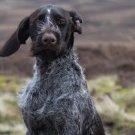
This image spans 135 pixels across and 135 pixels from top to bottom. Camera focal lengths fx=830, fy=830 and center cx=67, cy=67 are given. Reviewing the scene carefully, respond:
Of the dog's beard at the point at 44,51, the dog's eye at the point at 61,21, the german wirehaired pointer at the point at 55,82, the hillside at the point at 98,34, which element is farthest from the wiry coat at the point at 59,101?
the hillside at the point at 98,34

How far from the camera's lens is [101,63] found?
2942 centimetres

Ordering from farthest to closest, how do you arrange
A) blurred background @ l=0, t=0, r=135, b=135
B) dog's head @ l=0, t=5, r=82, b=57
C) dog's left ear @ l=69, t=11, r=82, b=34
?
blurred background @ l=0, t=0, r=135, b=135 → dog's left ear @ l=69, t=11, r=82, b=34 → dog's head @ l=0, t=5, r=82, b=57

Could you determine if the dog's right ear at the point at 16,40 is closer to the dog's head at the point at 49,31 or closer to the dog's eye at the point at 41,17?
the dog's head at the point at 49,31

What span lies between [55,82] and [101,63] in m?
20.5

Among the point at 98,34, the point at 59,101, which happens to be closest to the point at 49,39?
the point at 59,101

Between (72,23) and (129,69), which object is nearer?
(72,23)

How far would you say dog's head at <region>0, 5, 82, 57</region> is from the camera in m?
8.58

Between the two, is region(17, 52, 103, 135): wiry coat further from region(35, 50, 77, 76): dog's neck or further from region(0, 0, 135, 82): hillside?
region(0, 0, 135, 82): hillside

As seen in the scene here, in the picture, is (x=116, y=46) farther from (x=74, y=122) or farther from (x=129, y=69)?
(x=74, y=122)

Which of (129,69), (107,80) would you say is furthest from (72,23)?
(129,69)

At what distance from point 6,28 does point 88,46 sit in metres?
9.65

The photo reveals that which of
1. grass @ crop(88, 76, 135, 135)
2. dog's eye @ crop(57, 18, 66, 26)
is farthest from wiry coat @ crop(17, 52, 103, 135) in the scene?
grass @ crop(88, 76, 135, 135)

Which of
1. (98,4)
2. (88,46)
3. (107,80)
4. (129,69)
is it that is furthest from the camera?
(98,4)

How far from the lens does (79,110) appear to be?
29.2 feet
